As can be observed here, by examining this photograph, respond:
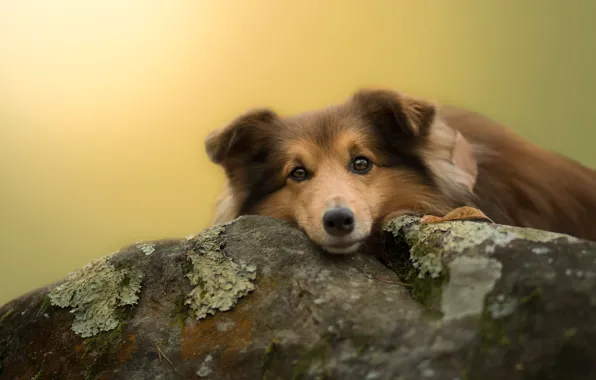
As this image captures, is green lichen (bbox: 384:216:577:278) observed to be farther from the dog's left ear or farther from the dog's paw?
the dog's left ear

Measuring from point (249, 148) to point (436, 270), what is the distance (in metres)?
1.37

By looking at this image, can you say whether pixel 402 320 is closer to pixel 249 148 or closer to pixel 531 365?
pixel 531 365

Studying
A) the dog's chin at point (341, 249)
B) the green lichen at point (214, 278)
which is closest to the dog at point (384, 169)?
the dog's chin at point (341, 249)

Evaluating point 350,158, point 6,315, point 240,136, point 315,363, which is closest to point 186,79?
point 240,136

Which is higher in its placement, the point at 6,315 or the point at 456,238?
the point at 456,238

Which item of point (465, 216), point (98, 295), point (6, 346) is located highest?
point (465, 216)

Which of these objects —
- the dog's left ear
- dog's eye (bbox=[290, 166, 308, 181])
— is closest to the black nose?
dog's eye (bbox=[290, 166, 308, 181])

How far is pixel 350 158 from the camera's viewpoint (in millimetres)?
2398

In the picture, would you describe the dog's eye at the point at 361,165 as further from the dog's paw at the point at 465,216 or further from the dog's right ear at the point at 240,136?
the dog's paw at the point at 465,216

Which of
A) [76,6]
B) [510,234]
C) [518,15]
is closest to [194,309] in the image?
[510,234]

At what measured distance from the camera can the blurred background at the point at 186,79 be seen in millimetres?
3686

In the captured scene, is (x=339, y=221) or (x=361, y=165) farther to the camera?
(x=361, y=165)

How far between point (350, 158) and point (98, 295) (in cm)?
118

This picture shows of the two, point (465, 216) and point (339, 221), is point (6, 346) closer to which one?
point (339, 221)
